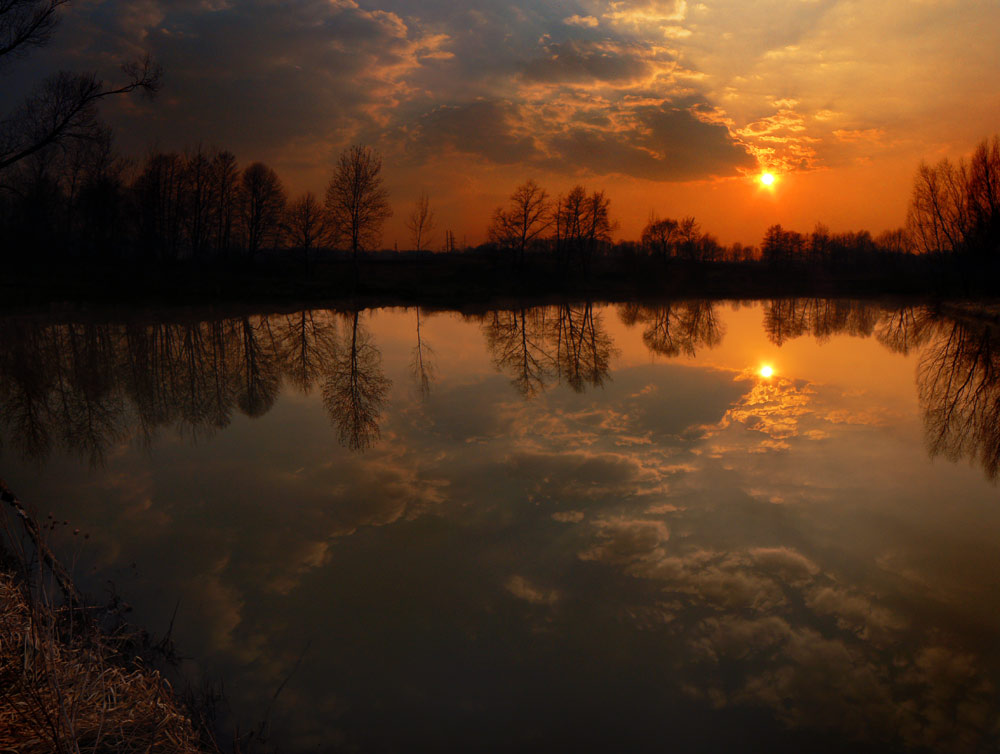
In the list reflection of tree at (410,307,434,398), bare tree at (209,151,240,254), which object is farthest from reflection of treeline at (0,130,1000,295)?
reflection of tree at (410,307,434,398)

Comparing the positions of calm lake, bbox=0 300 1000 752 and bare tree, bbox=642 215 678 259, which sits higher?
bare tree, bbox=642 215 678 259

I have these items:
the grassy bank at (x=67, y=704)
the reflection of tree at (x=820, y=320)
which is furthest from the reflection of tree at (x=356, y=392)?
the reflection of tree at (x=820, y=320)

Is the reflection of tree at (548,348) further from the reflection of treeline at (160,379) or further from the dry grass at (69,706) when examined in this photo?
the dry grass at (69,706)

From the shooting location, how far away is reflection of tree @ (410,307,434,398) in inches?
527

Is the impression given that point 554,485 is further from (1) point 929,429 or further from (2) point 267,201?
(2) point 267,201

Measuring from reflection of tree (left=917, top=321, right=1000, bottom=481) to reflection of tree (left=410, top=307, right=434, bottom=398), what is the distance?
9421mm

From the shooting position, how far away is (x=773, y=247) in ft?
333

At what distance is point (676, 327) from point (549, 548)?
21146mm

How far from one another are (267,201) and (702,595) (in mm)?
64759

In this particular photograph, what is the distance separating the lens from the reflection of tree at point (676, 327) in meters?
19.7

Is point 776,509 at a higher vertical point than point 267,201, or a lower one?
lower

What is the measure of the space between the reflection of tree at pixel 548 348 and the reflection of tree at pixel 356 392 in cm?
324

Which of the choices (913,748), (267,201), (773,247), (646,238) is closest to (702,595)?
(913,748)

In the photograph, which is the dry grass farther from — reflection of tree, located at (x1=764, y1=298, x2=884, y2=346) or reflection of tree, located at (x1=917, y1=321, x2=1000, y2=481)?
reflection of tree, located at (x1=764, y1=298, x2=884, y2=346)
